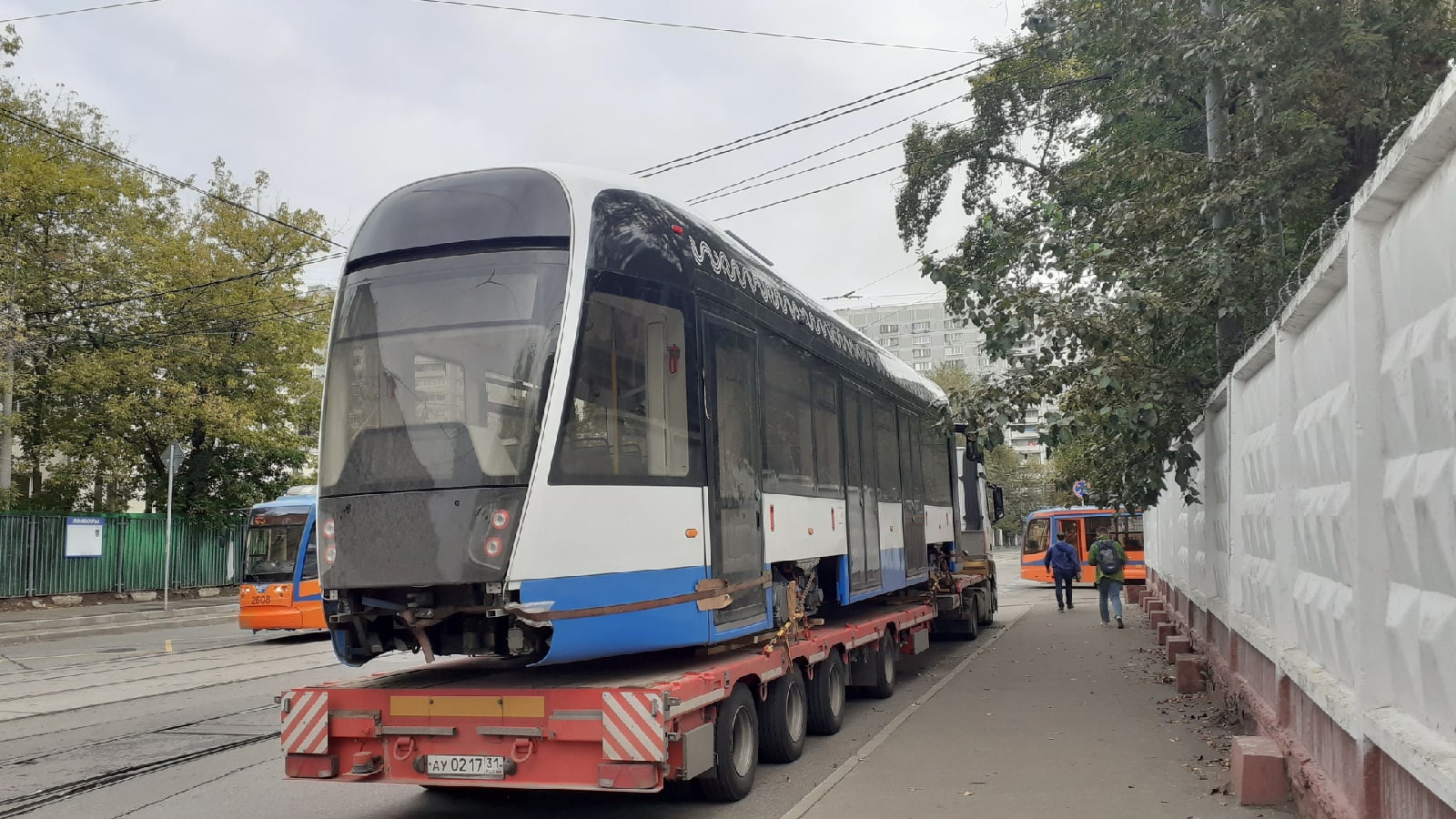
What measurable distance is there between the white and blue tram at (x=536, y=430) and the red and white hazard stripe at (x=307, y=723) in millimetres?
344

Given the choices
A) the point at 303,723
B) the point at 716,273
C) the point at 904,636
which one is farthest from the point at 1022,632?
the point at 303,723

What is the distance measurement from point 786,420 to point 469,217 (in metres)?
3.03

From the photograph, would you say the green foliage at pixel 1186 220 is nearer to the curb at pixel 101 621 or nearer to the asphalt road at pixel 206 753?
the asphalt road at pixel 206 753

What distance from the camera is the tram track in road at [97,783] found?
713 centimetres

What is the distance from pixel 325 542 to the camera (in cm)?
646

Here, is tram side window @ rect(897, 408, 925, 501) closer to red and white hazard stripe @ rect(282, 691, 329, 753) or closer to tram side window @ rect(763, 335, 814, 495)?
tram side window @ rect(763, 335, 814, 495)


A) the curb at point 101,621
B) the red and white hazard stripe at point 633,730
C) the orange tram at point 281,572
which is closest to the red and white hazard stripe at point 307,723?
the red and white hazard stripe at point 633,730

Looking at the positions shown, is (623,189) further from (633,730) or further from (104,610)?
(104,610)

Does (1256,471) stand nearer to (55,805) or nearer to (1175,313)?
(1175,313)

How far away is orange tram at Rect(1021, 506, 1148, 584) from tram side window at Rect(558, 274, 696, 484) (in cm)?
2625

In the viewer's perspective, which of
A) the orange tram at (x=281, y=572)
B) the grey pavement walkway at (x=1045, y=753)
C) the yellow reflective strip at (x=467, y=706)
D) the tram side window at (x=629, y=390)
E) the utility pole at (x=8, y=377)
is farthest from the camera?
the utility pole at (x=8, y=377)

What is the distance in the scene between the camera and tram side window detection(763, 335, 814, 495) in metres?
8.24

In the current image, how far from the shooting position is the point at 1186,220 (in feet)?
38.6

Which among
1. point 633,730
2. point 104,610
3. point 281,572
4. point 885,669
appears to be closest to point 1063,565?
point 885,669
